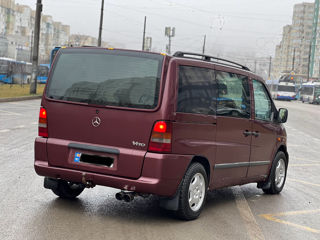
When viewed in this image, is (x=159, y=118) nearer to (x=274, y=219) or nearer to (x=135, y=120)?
(x=135, y=120)

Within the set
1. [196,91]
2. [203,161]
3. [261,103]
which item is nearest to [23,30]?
[261,103]

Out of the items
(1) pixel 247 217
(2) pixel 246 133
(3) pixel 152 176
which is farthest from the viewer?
(2) pixel 246 133

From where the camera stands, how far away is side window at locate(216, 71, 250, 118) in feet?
21.4

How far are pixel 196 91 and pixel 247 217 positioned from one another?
1580mm

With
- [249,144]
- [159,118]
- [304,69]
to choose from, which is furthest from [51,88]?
[304,69]

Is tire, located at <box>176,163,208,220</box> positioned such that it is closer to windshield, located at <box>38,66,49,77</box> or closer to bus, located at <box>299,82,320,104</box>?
windshield, located at <box>38,66,49,77</box>

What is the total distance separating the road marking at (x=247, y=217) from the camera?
5.66 metres

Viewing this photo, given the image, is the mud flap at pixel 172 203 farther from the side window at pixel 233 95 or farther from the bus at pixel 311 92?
the bus at pixel 311 92

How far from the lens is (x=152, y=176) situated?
5.58 m

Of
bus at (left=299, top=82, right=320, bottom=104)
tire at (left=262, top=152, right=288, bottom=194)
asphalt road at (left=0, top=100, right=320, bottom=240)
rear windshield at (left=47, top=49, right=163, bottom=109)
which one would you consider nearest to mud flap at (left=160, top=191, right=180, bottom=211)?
asphalt road at (left=0, top=100, right=320, bottom=240)

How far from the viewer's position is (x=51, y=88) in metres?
6.17

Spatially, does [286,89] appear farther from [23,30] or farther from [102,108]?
[23,30]

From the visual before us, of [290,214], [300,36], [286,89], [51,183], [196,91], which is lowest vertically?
[290,214]

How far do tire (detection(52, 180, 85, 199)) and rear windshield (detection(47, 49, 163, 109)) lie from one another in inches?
44.0
